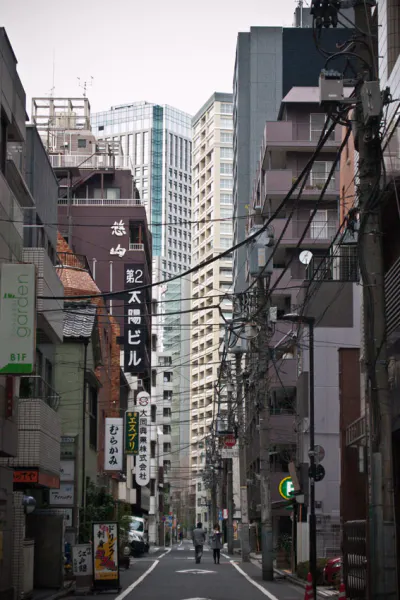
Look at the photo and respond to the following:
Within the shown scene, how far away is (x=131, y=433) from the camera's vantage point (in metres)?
62.4

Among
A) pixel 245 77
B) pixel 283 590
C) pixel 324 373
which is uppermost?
pixel 245 77

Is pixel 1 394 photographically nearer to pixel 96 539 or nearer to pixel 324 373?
pixel 96 539

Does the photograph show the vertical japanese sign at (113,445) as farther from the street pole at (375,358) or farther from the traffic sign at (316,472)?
the street pole at (375,358)

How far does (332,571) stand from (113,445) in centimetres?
2714

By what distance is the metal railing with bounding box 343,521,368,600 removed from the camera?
68.9 feet

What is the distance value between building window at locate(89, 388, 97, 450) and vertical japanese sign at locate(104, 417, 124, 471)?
299 cm

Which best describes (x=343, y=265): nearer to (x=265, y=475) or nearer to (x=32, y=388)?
(x=265, y=475)

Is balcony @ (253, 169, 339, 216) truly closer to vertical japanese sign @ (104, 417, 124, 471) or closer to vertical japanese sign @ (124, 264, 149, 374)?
vertical japanese sign @ (124, 264, 149, 374)

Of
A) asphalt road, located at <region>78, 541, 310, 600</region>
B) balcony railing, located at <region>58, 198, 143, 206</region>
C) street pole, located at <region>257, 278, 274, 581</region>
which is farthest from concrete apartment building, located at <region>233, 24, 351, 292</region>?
asphalt road, located at <region>78, 541, 310, 600</region>

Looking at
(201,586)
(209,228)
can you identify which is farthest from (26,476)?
(209,228)

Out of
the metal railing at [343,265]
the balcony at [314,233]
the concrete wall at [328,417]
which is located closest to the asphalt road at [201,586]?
the concrete wall at [328,417]

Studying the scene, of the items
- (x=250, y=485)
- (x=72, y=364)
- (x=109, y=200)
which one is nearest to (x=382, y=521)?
(x=72, y=364)

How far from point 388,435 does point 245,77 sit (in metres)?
86.3

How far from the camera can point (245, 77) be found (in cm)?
9869
